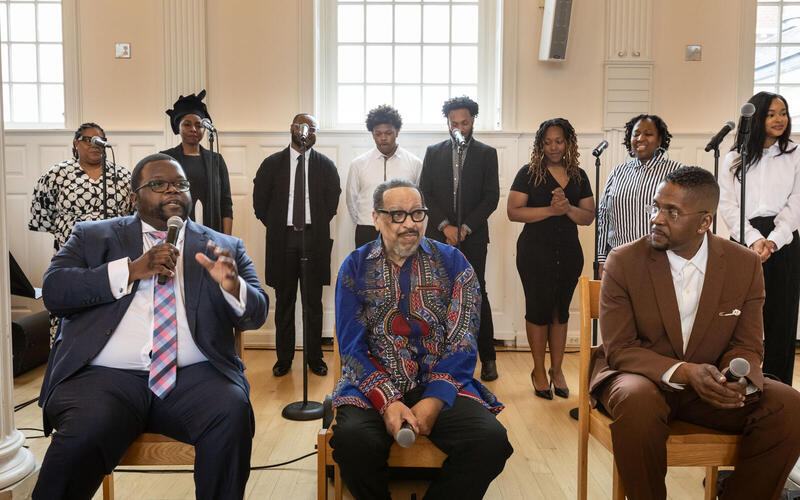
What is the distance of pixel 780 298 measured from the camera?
11.4ft

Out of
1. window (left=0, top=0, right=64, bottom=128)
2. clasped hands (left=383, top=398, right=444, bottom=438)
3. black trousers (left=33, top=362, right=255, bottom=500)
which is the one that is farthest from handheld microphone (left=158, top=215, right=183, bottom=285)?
window (left=0, top=0, right=64, bottom=128)

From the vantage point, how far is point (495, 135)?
5254 millimetres

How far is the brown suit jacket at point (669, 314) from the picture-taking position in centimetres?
218

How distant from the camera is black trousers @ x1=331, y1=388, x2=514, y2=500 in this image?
2.05 meters

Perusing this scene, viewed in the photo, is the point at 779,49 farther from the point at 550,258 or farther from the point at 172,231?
the point at 172,231

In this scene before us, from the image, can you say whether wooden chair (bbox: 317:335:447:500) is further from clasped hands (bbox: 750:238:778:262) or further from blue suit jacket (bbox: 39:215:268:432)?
clasped hands (bbox: 750:238:778:262)

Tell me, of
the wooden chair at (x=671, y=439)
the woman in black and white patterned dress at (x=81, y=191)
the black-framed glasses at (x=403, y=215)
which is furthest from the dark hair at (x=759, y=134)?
the woman in black and white patterned dress at (x=81, y=191)

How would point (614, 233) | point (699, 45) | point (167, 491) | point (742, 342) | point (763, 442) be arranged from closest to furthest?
point (763, 442) → point (742, 342) → point (167, 491) → point (614, 233) → point (699, 45)

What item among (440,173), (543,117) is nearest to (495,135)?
(543,117)

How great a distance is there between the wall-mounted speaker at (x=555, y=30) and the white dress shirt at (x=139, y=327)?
3.71 m

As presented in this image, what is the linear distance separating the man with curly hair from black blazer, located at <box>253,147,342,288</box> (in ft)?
0.62

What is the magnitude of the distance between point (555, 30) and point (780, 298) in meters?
2.60

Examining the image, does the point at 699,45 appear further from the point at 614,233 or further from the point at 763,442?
the point at 763,442

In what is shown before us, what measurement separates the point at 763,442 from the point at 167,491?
2212 millimetres
